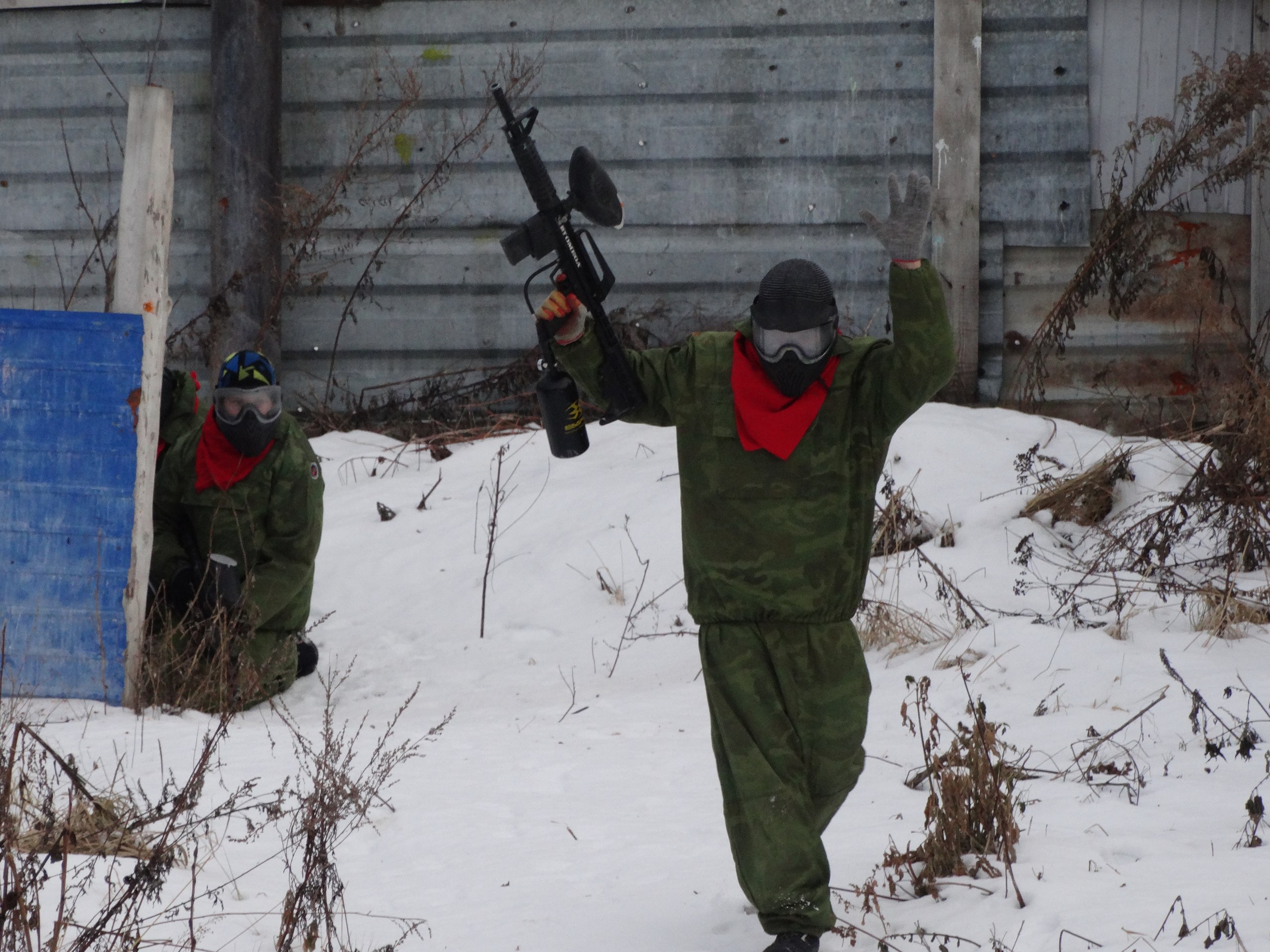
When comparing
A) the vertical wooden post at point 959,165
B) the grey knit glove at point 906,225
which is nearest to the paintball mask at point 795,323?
the grey knit glove at point 906,225

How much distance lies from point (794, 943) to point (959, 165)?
5.50 m

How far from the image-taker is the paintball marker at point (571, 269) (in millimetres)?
2980

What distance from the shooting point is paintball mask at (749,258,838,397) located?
2883mm

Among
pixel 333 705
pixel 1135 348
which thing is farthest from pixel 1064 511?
pixel 333 705

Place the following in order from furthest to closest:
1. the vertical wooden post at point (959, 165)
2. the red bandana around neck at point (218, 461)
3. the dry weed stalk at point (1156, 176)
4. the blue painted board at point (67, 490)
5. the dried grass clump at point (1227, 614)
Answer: the vertical wooden post at point (959, 165) < the dry weed stalk at point (1156, 176) < the red bandana around neck at point (218, 461) < the blue painted board at point (67, 490) < the dried grass clump at point (1227, 614)

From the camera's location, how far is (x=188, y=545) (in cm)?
564

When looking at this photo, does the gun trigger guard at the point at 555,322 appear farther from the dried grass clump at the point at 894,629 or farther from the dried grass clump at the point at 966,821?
the dried grass clump at the point at 894,629

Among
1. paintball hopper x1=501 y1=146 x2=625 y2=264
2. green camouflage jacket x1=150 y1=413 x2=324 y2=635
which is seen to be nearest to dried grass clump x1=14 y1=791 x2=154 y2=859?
paintball hopper x1=501 y1=146 x2=625 y2=264

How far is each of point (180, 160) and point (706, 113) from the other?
317 centimetres

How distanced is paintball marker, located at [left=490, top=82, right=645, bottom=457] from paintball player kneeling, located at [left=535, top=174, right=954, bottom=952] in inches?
1.5

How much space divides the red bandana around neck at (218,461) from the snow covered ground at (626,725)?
981 mm

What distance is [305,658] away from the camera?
5844 millimetres

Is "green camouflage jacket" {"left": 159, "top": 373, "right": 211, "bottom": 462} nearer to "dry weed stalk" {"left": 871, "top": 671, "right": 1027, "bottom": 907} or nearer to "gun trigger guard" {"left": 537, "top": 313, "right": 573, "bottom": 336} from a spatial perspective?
"gun trigger guard" {"left": 537, "top": 313, "right": 573, "bottom": 336}

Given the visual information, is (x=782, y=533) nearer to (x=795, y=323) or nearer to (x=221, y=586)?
(x=795, y=323)
